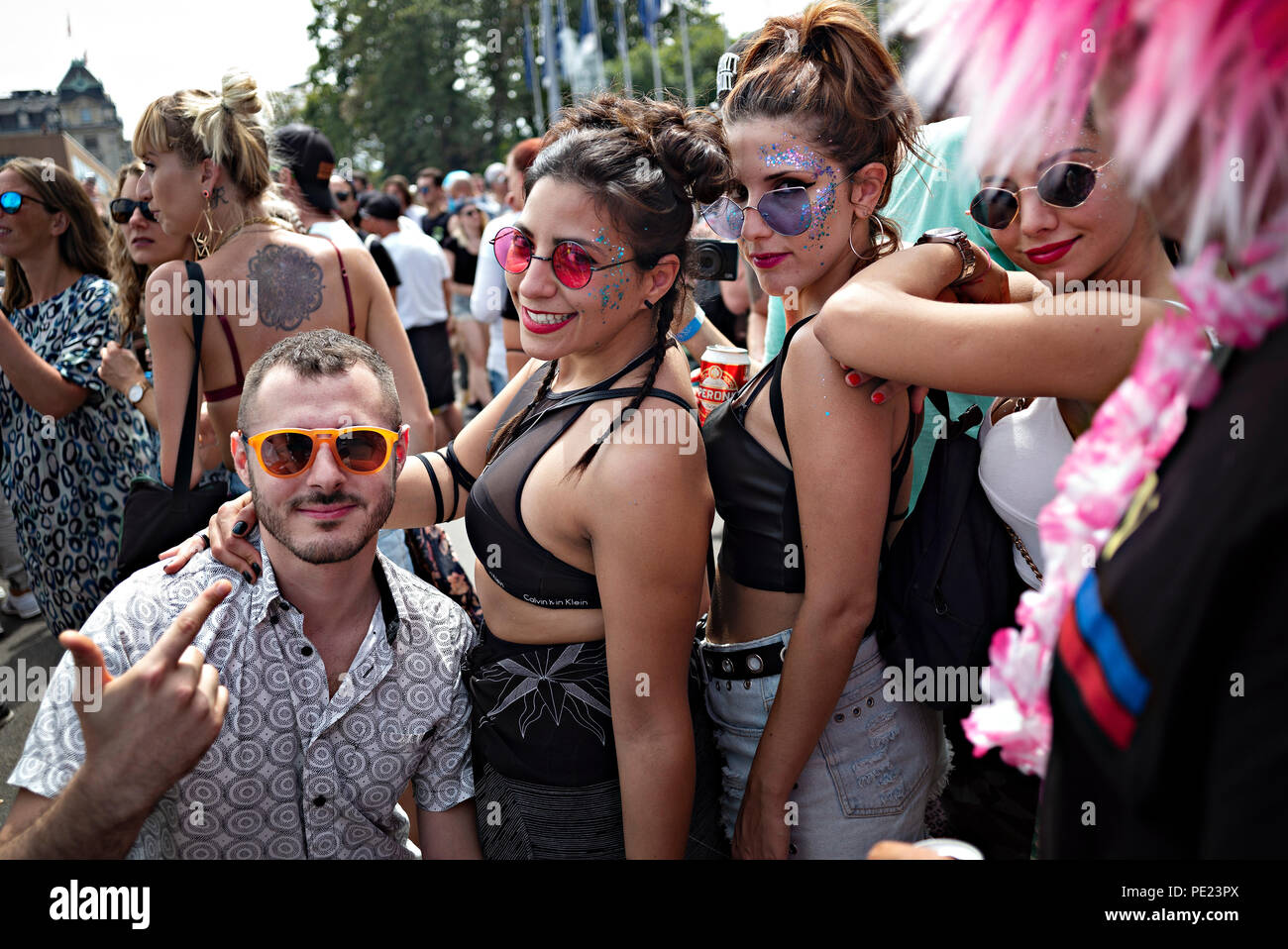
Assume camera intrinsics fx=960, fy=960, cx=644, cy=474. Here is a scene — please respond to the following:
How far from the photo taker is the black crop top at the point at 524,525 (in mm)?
1887

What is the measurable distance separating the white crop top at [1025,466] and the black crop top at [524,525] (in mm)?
610

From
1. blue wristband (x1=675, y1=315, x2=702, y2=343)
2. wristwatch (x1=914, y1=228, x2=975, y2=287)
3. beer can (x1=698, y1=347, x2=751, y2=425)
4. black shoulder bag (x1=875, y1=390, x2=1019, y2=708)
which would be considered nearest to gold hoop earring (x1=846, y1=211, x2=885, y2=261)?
wristwatch (x1=914, y1=228, x2=975, y2=287)

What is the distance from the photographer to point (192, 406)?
2949 mm

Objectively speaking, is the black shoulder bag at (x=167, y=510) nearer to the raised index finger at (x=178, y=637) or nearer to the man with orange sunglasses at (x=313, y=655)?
the man with orange sunglasses at (x=313, y=655)

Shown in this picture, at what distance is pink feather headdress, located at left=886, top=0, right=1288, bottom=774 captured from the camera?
2.25 feet

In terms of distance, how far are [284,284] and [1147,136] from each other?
9.70 feet

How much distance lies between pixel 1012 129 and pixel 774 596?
1.22 meters

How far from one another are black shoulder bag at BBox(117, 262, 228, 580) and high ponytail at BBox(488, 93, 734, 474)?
1.21 m

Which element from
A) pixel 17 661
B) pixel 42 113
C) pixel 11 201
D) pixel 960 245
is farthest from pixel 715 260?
pixel 42 113

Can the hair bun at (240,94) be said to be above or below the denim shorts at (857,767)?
above

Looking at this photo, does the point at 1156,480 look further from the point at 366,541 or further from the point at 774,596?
the point at 366,541

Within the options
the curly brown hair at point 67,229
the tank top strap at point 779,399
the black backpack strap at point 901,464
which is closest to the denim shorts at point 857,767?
the black backpack strap at point 901,464

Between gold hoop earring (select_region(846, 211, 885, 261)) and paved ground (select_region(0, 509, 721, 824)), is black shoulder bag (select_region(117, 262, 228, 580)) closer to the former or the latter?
paved ground (select_region(0, 509, 721, 824))

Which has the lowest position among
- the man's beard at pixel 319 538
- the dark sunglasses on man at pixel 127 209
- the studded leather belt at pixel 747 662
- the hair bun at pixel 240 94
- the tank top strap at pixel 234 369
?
the studded leather belt at pixel 747 662
